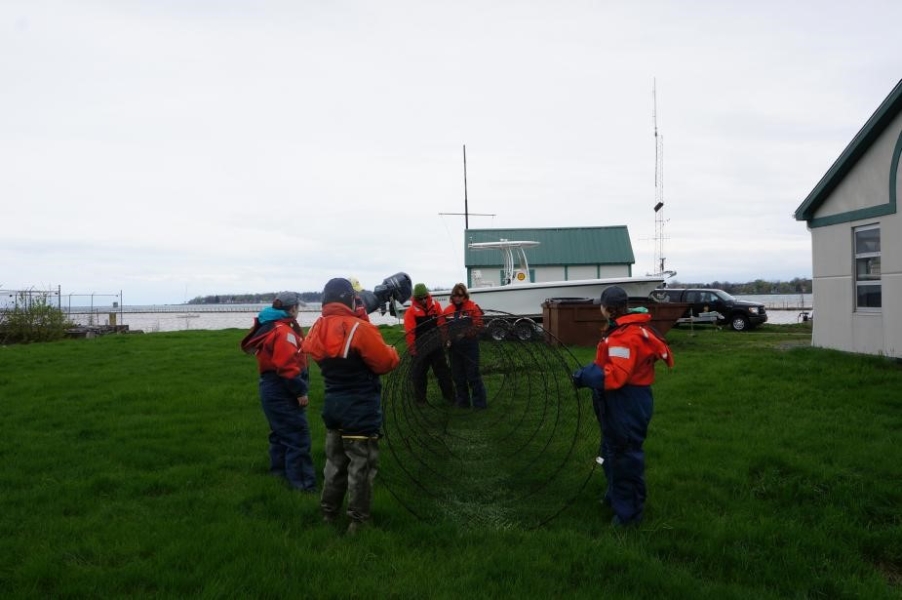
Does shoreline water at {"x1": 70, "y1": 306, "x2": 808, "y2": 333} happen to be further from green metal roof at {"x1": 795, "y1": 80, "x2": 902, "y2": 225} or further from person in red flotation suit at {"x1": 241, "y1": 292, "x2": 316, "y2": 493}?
person in red flotation suit at {"x1": 241, "y1": 292, "x2": 316, "y2": 493}

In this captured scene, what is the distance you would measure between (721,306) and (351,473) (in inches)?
896

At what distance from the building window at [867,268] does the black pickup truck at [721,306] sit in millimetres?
10291

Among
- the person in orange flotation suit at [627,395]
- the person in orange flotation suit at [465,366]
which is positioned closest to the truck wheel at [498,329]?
the person in orange flotation suit at [465,366]

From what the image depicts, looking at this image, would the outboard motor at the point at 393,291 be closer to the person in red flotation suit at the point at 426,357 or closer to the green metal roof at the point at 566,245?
the person in red flotation suit at the point at 426,357

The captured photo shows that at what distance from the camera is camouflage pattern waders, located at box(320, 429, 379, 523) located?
5.05 m

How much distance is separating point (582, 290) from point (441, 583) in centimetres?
1695

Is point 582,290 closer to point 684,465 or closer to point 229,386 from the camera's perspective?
point 229,386

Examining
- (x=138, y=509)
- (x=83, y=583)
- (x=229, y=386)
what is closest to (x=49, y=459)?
(x=138, y=509)

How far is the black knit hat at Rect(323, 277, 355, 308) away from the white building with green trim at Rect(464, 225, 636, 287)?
2505 centimetres

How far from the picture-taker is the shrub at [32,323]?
74.7 ft

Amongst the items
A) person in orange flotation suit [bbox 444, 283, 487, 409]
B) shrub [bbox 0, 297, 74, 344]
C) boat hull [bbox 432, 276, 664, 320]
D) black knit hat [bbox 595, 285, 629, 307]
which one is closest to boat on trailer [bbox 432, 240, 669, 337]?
boat hull [bbox 432, 276, 664, 320]

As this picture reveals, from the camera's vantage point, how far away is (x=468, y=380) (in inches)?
373

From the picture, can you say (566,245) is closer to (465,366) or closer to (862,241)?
(862,241)

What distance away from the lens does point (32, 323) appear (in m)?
23.2
